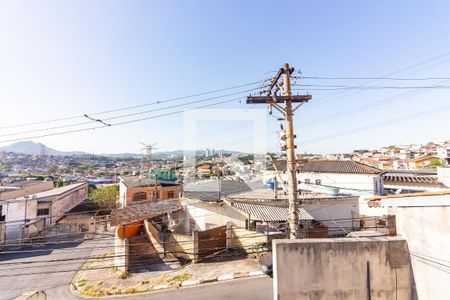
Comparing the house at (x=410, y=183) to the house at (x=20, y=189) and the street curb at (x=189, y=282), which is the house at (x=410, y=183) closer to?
the street curb at (x=189, y=282)

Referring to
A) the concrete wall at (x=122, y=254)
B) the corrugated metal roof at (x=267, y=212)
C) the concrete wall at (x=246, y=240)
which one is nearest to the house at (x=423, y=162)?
the corrugated metal roof at (x=267, y=212)

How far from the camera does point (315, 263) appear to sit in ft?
21.5

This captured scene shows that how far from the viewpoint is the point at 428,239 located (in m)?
6.23

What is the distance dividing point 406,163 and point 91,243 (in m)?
65.0

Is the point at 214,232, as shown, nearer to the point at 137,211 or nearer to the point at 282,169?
the point at 137,211

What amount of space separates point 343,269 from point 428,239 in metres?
2.24

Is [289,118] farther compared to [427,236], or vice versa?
[289,118]

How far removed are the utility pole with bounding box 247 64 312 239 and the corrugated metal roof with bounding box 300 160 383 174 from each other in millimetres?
17768

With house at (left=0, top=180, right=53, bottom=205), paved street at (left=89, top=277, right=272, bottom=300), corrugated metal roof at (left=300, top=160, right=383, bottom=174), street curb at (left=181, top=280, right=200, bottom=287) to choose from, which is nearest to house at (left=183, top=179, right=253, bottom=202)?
street curb at (left=181, top=280, right=200, bottom=287)

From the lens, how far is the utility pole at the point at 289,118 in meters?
9.67

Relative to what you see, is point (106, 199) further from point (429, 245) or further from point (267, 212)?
point (429, 245)

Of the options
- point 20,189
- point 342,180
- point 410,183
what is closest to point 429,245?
point 342,180

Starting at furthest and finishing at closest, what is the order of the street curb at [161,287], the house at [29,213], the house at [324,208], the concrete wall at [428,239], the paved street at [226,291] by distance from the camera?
the house at [29,213] → the house at [324,208] → the street curb at [161,287] → the paved street at [226,291] → the concrete wall at [428,239]

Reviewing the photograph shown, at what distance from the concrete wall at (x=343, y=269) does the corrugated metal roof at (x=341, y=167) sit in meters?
19.3
